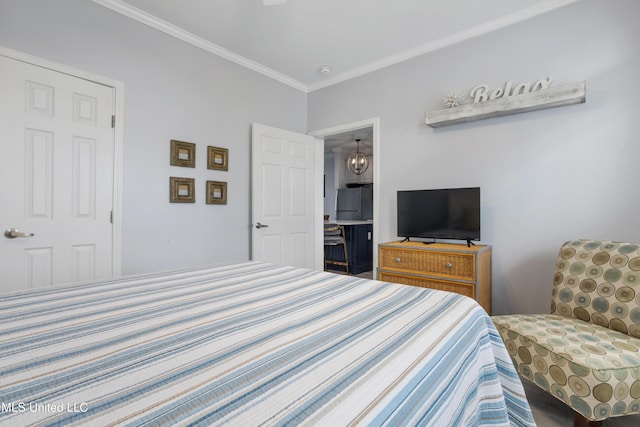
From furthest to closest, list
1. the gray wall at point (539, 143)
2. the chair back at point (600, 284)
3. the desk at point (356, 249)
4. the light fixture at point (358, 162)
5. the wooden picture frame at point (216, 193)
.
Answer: the light fixture at point (358, 162), the desk at point (356, 249), the wooden picture frame at point (216, 193), the gray wall at point (539, 143), the chair back at point (600, 284)

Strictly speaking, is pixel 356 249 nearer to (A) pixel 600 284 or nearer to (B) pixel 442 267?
(B) pixel 442 267

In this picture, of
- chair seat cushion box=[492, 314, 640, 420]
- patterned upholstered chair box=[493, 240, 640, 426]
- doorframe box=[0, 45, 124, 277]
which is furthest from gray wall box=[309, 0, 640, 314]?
doorframe box=[0, 45, 124, 277]

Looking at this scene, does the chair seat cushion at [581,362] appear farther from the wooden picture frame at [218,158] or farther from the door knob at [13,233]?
the door knob at [13,233]

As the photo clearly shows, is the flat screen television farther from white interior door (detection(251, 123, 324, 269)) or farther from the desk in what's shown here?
the desk

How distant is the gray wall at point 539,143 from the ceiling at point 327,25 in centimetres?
15

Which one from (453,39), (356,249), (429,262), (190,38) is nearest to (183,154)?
(190,38)

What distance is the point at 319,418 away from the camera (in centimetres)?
48

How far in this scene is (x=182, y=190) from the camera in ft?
9.30

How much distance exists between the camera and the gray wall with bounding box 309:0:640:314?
215cm

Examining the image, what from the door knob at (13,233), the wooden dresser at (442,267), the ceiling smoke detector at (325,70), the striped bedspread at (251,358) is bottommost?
the wooden dresser at (442,267)

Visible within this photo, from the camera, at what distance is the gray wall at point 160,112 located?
7.25 ft

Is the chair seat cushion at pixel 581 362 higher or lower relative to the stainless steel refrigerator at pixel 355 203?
lower

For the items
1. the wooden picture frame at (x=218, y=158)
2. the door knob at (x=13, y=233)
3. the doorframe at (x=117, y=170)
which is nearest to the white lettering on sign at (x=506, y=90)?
the wooden picture frame at (x=218, y=158)

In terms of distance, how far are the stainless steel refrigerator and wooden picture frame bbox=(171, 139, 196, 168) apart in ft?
16.0
